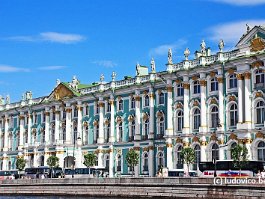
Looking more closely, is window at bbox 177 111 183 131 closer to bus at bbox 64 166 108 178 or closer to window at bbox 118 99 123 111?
window at bbox 118 99 123 111

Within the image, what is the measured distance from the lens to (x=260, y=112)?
6203cm

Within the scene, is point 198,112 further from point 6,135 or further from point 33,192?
point 6,135

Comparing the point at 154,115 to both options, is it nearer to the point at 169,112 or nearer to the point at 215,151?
the point at 169,112

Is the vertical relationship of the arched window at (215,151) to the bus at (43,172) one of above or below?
above

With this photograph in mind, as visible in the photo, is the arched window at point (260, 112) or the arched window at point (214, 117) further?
the arched window at point (214, 117)

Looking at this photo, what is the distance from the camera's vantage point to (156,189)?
5347cm

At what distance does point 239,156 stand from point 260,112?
6.12 metres

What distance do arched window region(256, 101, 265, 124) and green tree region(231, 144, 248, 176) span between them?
10.9 ft

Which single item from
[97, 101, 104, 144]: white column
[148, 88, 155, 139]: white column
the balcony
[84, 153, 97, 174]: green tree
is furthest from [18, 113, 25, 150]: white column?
the balcony

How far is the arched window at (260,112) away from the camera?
202ft

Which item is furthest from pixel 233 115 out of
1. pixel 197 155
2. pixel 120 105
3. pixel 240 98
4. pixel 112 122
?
pixel 112 122

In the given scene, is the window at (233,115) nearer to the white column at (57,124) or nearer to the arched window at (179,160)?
the arched window at (179,160)

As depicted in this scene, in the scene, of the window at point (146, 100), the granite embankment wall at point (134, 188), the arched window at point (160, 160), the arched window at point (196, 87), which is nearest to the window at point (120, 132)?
the window at point (146, 100)

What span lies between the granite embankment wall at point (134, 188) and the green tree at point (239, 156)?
799 centimetres
